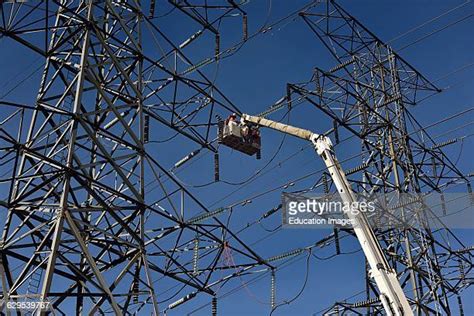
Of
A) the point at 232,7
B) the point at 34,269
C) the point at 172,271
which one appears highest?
the point at 232,7

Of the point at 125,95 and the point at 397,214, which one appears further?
the point at 397,214

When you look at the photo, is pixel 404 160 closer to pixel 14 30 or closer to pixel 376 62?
pixel 376 62

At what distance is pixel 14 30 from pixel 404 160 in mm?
12946

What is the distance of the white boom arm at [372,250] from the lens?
13109 mm

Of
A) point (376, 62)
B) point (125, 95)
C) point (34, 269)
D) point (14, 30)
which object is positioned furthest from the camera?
point (376, 62)

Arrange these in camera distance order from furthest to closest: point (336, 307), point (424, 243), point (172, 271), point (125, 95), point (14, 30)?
point (336, 307), point (424, 243), point (172, 271), point (125, 95), point (14, 30)

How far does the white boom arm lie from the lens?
13109mm

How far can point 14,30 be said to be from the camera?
1534cm

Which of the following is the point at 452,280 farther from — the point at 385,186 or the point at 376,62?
the point at 376,62

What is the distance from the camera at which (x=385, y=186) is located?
74.1 feet

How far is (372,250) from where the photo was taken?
13.7 m

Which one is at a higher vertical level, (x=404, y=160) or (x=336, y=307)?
(x=404, y=160)

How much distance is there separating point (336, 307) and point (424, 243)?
146 inches

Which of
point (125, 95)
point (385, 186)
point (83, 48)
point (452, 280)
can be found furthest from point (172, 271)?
point (452, 280)
